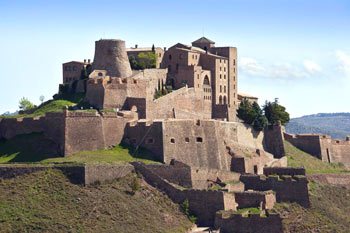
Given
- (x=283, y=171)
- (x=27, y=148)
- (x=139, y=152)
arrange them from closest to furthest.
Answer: (x=27, y=148)
(x=139, y=152)
(x=283, y=171)

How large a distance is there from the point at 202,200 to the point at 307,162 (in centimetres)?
2446

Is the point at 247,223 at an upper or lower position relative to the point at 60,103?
lower

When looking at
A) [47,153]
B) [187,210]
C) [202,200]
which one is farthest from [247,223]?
[47,153]

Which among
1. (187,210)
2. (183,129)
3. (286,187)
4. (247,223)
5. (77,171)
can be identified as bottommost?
(247,223)

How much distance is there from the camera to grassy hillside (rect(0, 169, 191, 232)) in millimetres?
64625

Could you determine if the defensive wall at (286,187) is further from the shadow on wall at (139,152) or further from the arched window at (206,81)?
the arched window at (206,81)

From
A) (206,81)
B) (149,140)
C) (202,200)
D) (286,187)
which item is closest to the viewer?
(202,200)

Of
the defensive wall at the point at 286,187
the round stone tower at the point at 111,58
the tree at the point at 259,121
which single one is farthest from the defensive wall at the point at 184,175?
the tree at the point at 259,121

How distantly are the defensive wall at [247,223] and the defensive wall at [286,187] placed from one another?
7222 millimetres

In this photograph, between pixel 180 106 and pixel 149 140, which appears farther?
pixel 180 106

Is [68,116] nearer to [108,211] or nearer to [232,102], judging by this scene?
[108,211]

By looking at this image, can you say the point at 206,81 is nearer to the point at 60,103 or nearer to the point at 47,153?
the point at 60,103

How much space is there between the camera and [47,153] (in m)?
75.9

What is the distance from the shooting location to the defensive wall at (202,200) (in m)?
72.6
